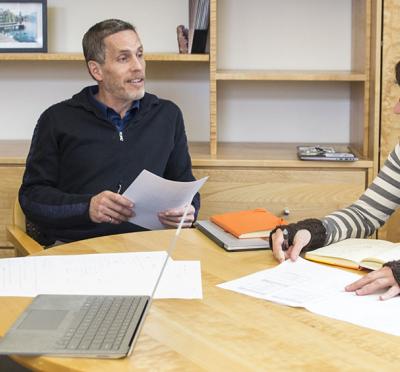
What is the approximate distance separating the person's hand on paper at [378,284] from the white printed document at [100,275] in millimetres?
307

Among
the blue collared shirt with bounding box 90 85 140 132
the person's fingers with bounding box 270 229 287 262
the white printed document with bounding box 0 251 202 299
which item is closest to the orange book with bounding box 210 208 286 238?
the person's fingers with bounding box 270 229 287 262

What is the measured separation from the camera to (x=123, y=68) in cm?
268

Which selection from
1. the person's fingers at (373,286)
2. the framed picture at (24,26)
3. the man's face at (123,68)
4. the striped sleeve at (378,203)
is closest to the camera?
the person's fingers at (373,286)

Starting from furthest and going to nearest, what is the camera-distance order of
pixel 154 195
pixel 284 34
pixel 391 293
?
pixel 284 34, pixel 154 195, pixel 391 293

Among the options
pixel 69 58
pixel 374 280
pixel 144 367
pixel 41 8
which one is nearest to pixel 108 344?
pixel 144 367

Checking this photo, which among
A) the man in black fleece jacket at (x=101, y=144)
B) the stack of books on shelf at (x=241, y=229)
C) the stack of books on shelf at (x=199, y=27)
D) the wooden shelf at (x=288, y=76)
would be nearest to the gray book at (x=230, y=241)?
the stack of books on shelf at (x=241, y=229)

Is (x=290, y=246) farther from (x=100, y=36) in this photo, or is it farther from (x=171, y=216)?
(x=100, y=36)

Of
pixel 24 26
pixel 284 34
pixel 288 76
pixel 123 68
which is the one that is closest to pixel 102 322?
pixel 123 68

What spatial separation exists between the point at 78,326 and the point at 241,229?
75cm

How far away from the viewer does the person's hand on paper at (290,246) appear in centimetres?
170

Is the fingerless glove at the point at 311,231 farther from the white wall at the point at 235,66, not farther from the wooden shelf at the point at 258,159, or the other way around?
the white wall at the point at 235,66

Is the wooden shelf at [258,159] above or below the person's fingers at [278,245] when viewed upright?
above

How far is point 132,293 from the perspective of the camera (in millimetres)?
1463

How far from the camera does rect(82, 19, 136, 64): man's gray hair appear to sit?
2695 millimetres
